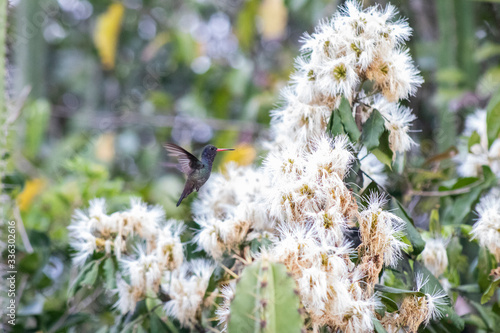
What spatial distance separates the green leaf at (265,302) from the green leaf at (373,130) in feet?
1.02

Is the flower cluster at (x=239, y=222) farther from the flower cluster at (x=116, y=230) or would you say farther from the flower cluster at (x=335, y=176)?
the flower cluster at (x=116, y=230)

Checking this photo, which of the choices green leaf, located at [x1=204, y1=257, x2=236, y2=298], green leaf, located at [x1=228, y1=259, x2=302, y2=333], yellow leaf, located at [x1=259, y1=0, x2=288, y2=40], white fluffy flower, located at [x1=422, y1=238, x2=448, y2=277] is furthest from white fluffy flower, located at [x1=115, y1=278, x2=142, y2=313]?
yellow leaf, located at [x1=259, y1=0, x2=288, y2=40]

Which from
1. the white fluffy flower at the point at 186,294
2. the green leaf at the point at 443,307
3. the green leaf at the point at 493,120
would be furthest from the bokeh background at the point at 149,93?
the green leaf at the point at 443,307

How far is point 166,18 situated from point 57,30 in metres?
1.26

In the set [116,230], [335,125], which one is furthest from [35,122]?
[335,125]

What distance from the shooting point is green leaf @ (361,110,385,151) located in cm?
92

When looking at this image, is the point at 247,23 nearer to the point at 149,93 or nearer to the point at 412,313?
the point at 149,93

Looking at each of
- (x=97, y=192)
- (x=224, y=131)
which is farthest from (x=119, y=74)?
(x=97, y=192)

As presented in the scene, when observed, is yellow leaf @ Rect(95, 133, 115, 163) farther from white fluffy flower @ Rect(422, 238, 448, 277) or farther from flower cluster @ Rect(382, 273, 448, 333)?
flower cluster @ Rect(382, 273, 448, 333)

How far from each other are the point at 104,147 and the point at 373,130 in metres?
2.44

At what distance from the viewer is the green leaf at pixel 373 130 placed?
36.0 inches

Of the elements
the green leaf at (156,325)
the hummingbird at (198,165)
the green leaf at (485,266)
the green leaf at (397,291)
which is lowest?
the green leaf at (156,325)

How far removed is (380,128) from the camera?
3.03ft

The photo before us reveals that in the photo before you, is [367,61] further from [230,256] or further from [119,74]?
[119,74]
